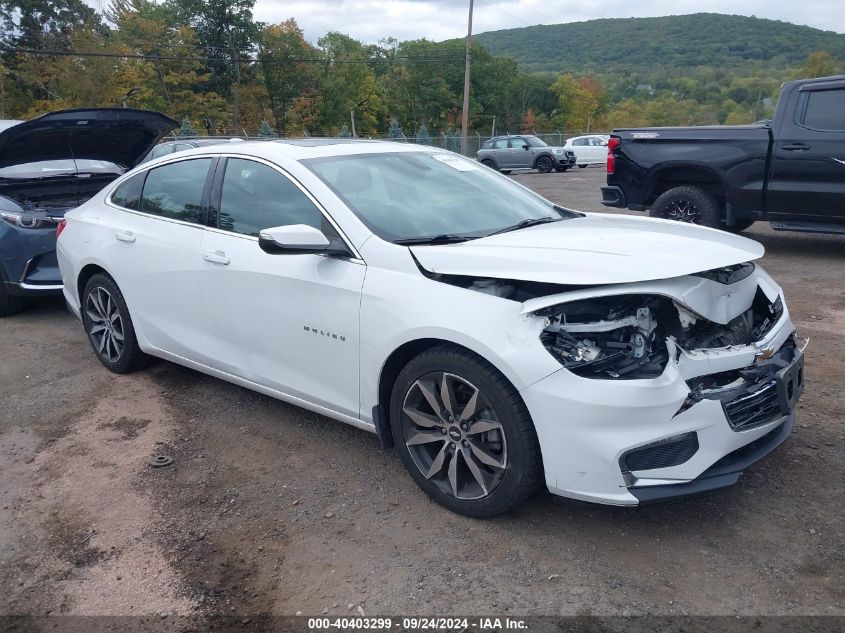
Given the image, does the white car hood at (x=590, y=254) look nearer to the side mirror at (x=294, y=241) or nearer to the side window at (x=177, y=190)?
the side mirror at (x=294, y=241)

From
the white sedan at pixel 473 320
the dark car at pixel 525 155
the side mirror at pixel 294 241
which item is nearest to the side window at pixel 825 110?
the white sedan at pixel 473 320

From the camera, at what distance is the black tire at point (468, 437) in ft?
9.53

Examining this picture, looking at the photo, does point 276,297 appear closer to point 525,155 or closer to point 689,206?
point 689,206

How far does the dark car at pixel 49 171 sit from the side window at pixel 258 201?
112 inches

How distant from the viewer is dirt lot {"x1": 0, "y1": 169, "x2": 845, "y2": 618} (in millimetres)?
2709

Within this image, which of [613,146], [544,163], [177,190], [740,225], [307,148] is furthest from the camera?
[544,163]

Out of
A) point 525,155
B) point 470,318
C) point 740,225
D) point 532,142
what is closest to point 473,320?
point 470,318

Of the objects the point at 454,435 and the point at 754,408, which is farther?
the point at 454,435

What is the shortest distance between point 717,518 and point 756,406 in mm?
552

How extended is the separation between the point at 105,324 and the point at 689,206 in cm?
679

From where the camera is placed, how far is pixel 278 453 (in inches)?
155

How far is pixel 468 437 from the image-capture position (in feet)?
10.1

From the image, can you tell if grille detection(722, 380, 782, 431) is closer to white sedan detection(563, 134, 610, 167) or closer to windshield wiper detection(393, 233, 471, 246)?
windshield wiper detection(393, 233, 471, 246)

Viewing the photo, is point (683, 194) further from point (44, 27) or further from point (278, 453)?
point (44, 27)
